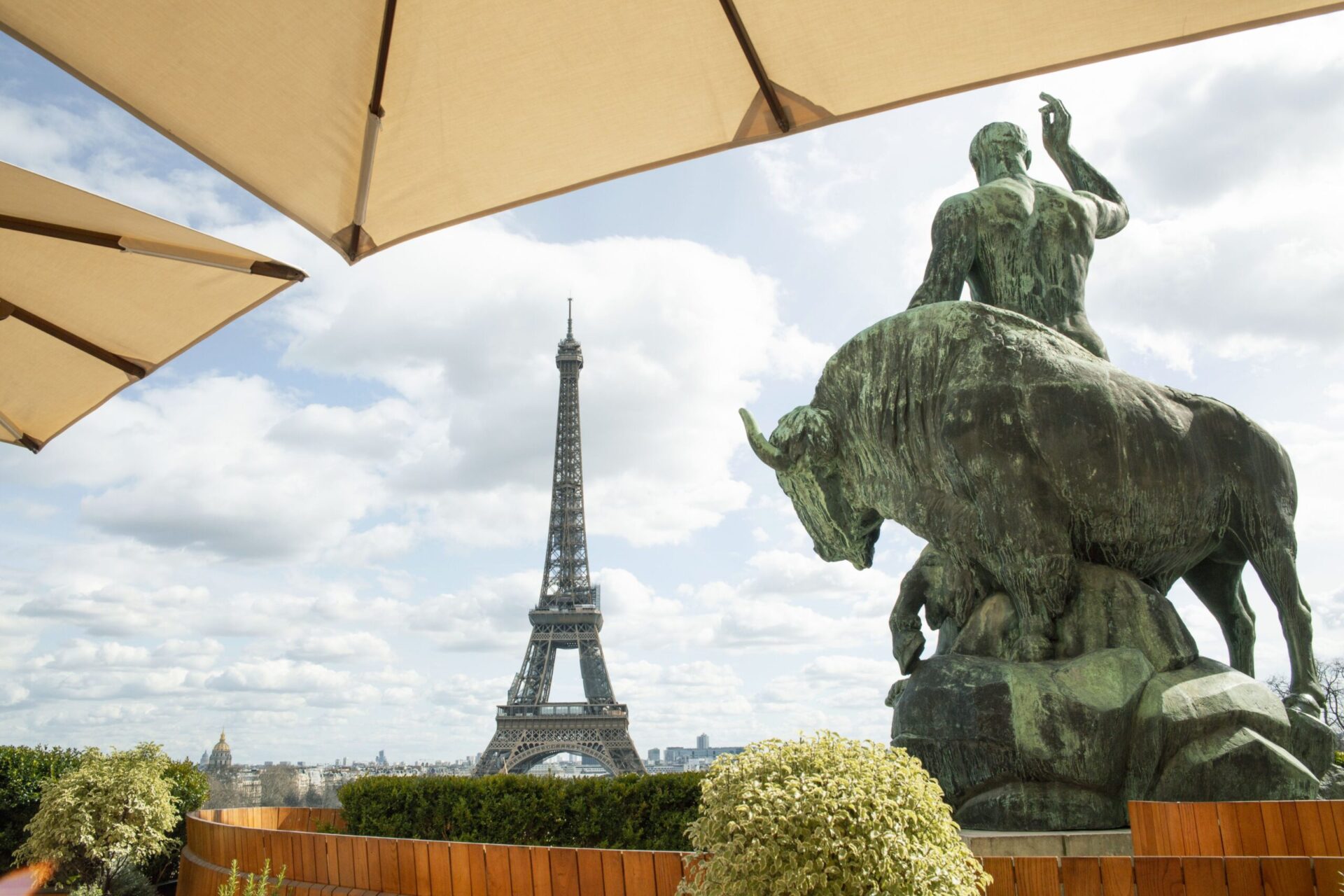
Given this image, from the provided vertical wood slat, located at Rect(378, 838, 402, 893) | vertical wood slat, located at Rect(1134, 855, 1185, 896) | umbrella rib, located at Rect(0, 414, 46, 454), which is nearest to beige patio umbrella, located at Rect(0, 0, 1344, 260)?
umbrella rib, located at Rect(0, 414, 46, 454)

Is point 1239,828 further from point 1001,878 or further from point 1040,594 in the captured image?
point 1040,594

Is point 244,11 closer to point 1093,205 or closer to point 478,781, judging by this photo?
point 1093,205

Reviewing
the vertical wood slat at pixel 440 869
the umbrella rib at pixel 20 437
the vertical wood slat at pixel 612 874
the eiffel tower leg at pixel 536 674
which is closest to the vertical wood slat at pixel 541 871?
the vertical wood slat at pixel 612 874

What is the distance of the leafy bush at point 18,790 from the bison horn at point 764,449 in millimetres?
9114

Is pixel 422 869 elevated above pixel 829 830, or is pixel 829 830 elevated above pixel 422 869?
pixel 829 830

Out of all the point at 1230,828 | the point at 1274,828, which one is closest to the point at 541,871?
the point at 1230,828

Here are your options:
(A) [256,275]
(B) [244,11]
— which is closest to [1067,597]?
(A) [256,275]

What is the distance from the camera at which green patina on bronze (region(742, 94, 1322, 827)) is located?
6.00 m

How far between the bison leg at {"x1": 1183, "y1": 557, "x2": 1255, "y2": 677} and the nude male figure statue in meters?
1.88

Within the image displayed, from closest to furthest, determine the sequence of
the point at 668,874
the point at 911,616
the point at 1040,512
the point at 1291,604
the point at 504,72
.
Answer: the point at 504,72
the point at 668,874
the point at 1040,512
the point at 1291,604
the point at 911,616

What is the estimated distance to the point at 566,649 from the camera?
160 feet

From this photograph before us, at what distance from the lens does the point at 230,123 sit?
3373 millimetres

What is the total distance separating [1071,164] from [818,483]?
148 inches

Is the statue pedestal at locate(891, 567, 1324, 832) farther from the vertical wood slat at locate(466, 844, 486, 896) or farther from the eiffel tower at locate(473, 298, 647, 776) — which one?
the eiffel tower at locate(473, 298, 647, 776)
